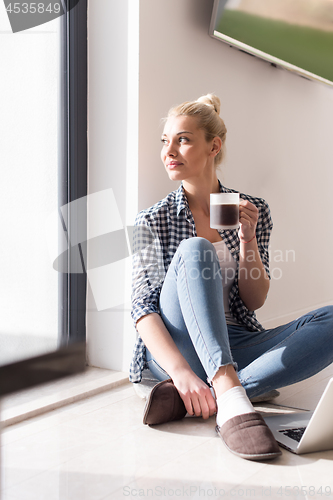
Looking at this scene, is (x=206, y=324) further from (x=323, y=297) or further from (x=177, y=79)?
(x=323, y=297)

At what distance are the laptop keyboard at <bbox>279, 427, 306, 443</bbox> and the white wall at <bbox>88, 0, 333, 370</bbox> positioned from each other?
2.26 feet

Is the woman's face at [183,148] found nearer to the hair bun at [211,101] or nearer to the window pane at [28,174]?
the hair bun at [211,101]

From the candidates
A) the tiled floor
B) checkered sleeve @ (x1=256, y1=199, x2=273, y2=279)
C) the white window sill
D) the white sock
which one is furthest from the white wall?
the white sock

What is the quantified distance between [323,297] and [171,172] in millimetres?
1794

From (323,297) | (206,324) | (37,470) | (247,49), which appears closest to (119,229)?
(206,324)

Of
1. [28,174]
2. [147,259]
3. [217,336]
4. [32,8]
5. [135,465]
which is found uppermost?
[32,8]

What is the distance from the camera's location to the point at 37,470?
1.00 m

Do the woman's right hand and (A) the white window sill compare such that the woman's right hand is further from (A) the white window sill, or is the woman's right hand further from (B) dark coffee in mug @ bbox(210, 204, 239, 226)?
(B) dark coffee in mug @ bbox(210, 204, 239, 226)

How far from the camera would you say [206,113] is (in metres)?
1.58

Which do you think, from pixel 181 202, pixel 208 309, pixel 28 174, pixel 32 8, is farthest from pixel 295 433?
pixel 32 8

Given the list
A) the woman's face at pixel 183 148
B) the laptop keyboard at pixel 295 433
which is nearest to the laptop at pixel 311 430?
the laptop keyboard at pixel 295 433

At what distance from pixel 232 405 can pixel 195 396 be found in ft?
0.39

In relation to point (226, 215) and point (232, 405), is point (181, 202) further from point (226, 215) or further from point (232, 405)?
point (232, 405)

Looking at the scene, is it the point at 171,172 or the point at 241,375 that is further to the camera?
the point at 171,172
